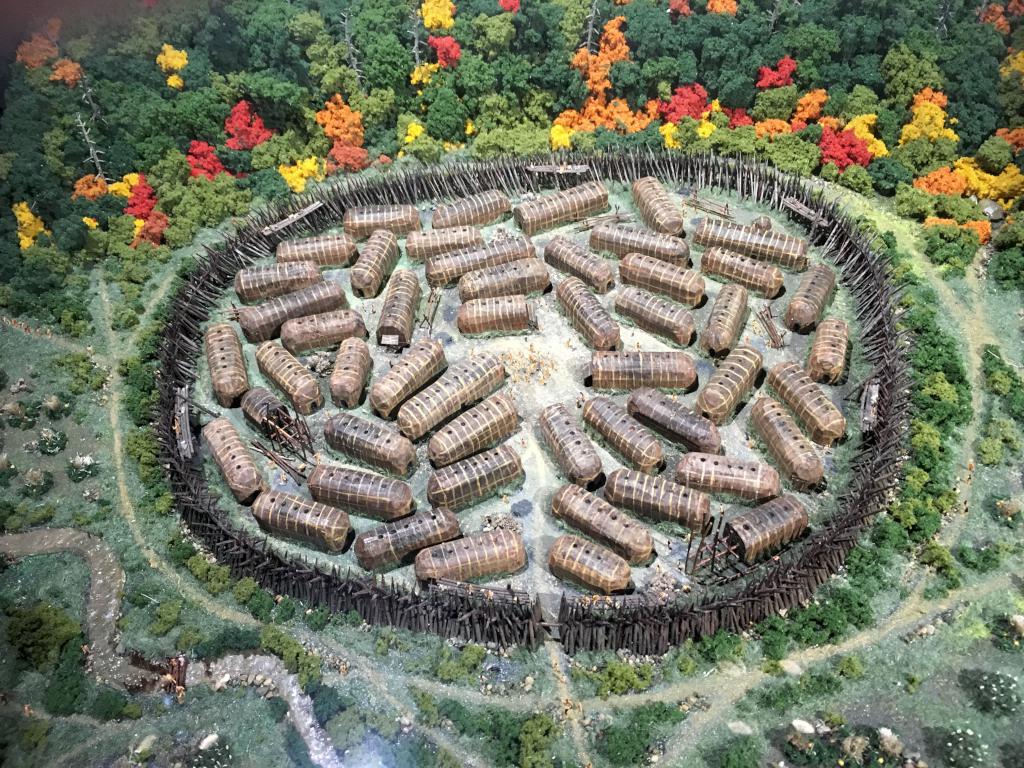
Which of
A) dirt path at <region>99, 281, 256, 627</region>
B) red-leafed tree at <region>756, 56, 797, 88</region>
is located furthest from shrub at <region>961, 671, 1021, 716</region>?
red-leafed tree at <region>756, 56, 797, 88</region>

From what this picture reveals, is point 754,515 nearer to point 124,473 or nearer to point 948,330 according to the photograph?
point 948,330

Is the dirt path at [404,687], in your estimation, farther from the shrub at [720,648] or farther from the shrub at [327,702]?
the shrub at [720,648]

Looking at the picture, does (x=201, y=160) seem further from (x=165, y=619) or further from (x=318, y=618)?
(x=318, y=618)

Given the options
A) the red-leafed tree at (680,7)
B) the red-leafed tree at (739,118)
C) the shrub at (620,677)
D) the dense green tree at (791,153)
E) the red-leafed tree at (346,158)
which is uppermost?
the red-leafed tree at (680,7)

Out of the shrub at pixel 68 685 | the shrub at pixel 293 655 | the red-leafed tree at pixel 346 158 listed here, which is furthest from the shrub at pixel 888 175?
the shrub at pixel 68 685

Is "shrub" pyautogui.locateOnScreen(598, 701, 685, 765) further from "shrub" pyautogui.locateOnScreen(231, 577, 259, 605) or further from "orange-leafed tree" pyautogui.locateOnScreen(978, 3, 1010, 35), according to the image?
"orange-leafed tree" pyautogui.locateOnScreen(978, 3, 1010, 35)

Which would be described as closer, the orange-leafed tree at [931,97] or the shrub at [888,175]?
the shrub at [888,175]

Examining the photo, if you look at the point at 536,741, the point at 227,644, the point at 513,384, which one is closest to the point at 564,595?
the point at 536,741
